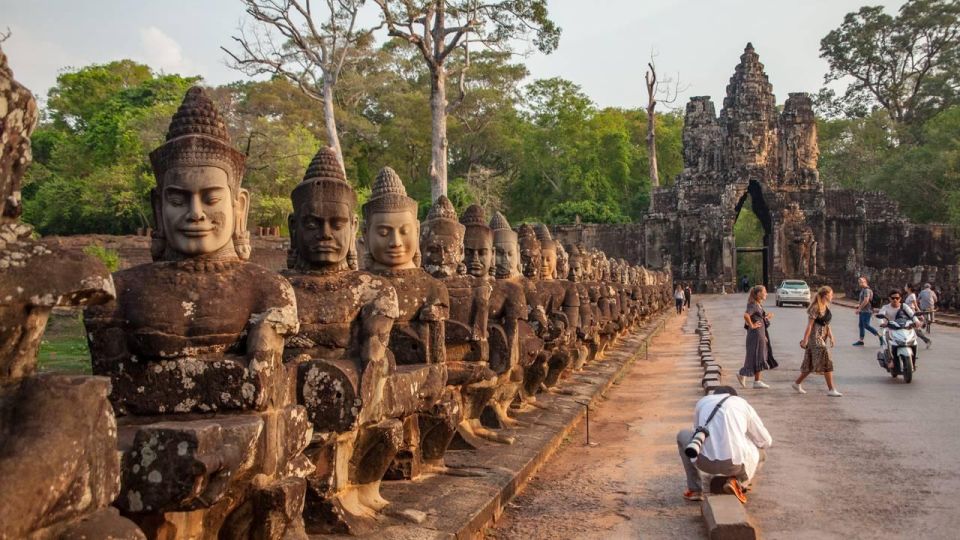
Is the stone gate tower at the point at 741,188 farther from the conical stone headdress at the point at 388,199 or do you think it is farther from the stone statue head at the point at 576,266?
the conical stone headdress at the point at 388,199

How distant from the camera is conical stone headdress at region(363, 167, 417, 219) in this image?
21.6 ft

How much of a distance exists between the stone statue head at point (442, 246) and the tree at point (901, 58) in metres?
66.1

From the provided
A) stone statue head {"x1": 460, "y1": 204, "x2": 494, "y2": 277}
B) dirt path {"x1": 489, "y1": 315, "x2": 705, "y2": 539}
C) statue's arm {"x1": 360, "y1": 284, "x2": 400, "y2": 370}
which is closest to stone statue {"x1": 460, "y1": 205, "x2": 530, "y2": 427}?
stone statue head {"x1": 460, "y1": 204, "x2": 494, "y2": 277}

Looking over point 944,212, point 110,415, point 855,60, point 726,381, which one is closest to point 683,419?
point 726,381

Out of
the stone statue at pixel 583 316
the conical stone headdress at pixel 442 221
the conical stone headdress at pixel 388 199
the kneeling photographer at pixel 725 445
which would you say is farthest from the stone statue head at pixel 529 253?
the kneeling photographer at pixel 725 445

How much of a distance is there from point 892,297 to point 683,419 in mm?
5512

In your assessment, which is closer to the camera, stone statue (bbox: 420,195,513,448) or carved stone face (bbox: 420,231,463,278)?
stone statue (bbox: 420,195,513,448)

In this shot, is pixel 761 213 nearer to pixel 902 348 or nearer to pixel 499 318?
pixel 902 348

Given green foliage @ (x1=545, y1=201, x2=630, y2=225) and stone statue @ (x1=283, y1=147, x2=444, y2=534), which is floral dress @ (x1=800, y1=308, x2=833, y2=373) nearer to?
stone statue @ (x1=283, y1=147, x2=444, y2=534)

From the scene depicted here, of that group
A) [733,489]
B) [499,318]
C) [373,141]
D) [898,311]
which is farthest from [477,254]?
[373,141]

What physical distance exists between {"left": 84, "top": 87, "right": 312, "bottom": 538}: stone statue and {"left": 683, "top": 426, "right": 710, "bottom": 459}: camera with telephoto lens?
3083mm

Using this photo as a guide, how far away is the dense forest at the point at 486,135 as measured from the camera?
31.8 metres

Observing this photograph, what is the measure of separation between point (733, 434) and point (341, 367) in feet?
10.6

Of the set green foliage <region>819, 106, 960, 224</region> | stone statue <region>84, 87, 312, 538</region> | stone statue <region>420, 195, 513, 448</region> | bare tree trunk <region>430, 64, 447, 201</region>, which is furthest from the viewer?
green foliage <region>819, 106, 960, 224</region>
